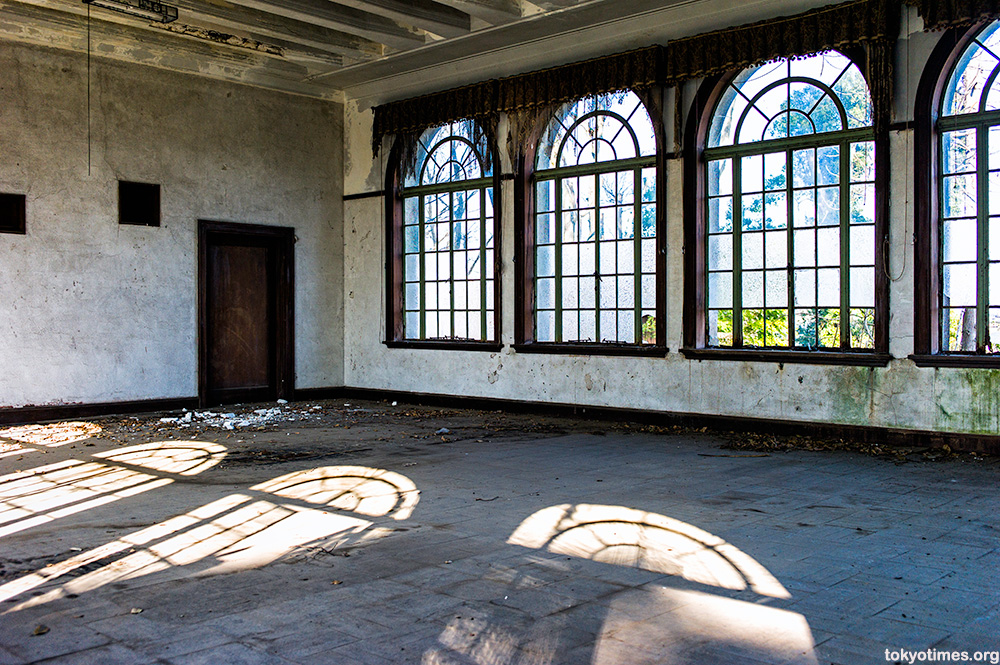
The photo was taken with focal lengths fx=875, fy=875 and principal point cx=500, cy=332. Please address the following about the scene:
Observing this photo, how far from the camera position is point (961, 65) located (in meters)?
6.32

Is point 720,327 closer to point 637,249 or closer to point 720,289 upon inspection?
point 720,289

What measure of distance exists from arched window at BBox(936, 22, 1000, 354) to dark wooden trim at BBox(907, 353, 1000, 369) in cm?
12

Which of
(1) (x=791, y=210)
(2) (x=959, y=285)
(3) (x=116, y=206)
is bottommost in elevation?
(2) (x=959, y=285)

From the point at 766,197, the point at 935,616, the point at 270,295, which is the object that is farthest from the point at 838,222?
the point at 270,295

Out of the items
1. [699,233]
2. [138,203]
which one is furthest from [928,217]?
[138,203]

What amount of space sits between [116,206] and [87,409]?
203 cm

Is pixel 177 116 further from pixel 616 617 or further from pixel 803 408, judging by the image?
pixel 616 617

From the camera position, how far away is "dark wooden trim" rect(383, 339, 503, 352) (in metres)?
9.17

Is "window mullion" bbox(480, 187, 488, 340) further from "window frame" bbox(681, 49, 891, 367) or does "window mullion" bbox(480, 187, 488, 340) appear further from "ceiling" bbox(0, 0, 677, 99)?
"window frame" bbox(681, 49, 891, 367)

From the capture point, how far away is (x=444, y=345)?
31.6ft

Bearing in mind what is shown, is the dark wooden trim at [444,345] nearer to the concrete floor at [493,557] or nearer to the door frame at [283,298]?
the door frame at [283,298]

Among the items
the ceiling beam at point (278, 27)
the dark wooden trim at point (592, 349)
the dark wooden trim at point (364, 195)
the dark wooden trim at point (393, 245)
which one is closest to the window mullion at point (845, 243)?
the dark wooden trim at point (592, 349)

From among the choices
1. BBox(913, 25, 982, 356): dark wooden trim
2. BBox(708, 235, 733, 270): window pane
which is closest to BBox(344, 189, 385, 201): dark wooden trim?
BBox(708, 235, 733, 270): window pane

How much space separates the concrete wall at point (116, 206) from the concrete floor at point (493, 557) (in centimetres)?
A: 224
